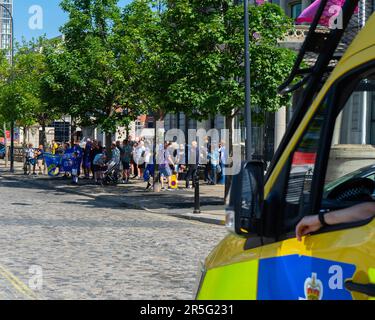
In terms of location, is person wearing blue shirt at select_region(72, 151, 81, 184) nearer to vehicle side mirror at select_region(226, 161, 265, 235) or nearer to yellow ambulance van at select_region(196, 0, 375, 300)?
yellow ambulance van at select_region(196, 0, 375, 300)

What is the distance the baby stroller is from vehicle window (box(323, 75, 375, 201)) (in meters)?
22.9

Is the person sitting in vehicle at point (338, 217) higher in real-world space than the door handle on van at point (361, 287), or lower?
higher

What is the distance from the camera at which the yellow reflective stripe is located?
3084 millimetres

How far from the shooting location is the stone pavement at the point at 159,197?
1605 centimetres

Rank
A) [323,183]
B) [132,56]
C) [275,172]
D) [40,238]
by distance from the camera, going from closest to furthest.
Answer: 1. [323,183]
2. [275,172]
3. [40,238]
4. [132,56]

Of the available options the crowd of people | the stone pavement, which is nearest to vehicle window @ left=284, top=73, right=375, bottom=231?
the stone pavement

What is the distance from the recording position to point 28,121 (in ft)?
128

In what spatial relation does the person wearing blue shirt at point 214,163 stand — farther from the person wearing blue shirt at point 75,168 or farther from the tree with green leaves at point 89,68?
the person wearing blue shirt at point 75,168

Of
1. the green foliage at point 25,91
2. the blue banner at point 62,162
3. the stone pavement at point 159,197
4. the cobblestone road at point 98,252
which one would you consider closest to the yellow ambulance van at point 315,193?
the cobblestone road at point 98,252

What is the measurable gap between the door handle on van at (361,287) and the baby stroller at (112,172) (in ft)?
77.2

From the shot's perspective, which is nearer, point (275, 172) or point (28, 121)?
point (275, 172)

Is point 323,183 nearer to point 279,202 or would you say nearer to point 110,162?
point 279,202
